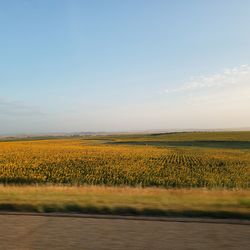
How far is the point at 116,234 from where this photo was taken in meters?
4.64

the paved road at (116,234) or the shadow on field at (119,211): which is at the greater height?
the paved road at (116,234)

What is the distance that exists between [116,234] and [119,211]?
165 centimetres

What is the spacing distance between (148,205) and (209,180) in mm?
18056

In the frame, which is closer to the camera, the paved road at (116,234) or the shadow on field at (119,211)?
the paved road at (116,234)

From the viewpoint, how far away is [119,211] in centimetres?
628

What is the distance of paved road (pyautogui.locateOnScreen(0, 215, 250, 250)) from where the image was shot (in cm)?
423

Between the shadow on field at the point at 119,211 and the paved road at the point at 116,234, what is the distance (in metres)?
0.72

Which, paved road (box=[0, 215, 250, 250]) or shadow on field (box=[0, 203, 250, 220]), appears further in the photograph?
shadow on field (box=[0, 203, 250, 220])

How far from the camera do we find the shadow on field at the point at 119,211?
5.80 meters

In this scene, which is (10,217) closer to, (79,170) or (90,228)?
(90,228)

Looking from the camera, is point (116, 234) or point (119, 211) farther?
point (119, 211)

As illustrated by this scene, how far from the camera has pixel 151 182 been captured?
2300cm

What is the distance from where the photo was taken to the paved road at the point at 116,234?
4.23 metres

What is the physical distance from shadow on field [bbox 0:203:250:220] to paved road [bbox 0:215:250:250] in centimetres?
72
